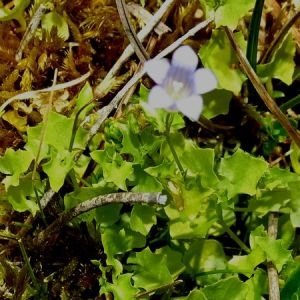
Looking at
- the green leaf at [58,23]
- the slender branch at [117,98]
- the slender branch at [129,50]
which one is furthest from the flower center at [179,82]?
the green leaf at [58,23]

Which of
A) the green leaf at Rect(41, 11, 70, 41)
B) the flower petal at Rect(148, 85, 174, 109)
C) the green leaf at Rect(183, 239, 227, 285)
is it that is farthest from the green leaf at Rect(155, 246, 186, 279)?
the green leaf at Rect(41, 11, 70, 41)

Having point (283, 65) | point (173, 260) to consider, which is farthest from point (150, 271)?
point (283, 65)

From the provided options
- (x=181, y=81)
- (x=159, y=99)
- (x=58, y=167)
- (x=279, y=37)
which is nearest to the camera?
(x=159, y=99)

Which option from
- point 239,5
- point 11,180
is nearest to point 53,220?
point 11,180

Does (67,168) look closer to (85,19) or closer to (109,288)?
(109,288)

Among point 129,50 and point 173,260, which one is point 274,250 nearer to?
point 173,260

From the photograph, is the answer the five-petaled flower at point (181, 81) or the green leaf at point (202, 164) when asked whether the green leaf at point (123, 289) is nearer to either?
the green leaf at point (202, 164)
